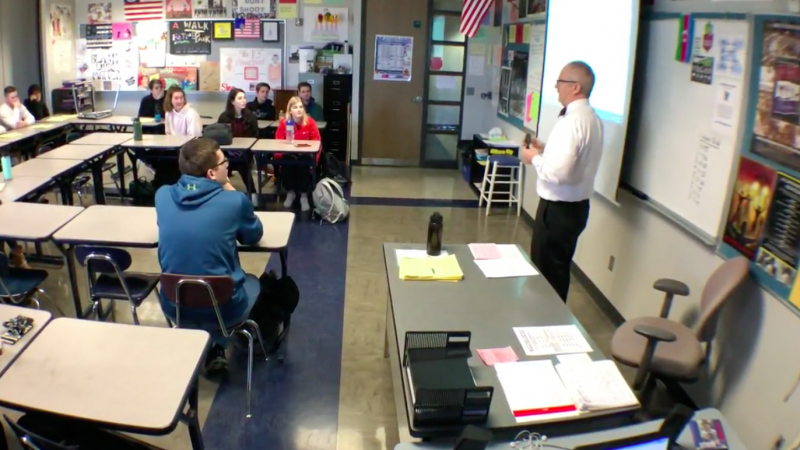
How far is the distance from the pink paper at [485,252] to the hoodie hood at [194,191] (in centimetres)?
124

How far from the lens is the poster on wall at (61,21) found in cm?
758

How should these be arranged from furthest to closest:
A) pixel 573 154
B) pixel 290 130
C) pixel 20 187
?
1. pixel 290 130
2. pixel 20 187
3. pixel 573 154

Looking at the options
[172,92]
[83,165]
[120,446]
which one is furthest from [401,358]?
[172,92]

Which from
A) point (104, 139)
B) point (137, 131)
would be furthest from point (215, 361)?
point (104, 139)

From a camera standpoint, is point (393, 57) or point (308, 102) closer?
point (308, 102)

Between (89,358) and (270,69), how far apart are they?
6720 mm

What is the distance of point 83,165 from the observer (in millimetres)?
4848

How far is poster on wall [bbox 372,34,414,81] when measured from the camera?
7766 millimetres

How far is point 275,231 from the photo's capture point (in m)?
3.24

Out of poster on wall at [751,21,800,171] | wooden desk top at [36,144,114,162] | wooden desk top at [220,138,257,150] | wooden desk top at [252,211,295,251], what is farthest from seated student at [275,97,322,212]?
poster on wall at [751,21,800,171]

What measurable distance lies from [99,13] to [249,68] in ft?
7.02

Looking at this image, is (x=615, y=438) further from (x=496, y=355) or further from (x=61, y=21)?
(x=61, y=21)

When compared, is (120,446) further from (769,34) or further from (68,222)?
(769,34)

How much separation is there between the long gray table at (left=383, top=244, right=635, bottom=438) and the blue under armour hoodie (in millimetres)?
751
